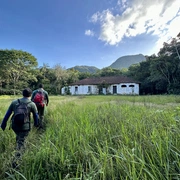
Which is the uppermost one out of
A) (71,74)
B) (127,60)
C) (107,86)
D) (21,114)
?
(127,60)

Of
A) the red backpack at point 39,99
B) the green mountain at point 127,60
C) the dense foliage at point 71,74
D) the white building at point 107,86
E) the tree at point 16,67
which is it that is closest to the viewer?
the red backpack at point 39,99

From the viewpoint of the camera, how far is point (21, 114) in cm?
236

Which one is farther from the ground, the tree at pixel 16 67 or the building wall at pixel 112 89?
the tree at pixel 16 67

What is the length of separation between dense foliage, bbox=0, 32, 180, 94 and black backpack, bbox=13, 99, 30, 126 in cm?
2100

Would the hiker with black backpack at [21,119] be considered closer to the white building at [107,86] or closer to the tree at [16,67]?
the white building at [107,86]

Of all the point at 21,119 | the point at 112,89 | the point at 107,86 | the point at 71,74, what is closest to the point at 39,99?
the point at 21,119

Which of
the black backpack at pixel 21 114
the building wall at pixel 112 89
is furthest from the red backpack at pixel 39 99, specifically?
the building wall at pixel 112 89

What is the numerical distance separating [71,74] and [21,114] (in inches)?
1251

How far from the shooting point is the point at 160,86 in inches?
848

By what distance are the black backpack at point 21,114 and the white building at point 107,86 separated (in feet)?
77.3

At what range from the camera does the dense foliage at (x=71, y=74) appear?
19562 millimetres

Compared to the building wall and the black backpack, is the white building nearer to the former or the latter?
Result: the building wall

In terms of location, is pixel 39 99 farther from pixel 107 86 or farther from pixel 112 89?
pixel 112 89

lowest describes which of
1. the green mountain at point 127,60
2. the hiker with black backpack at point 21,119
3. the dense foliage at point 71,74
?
the hiker with black backpack at point 21,119
